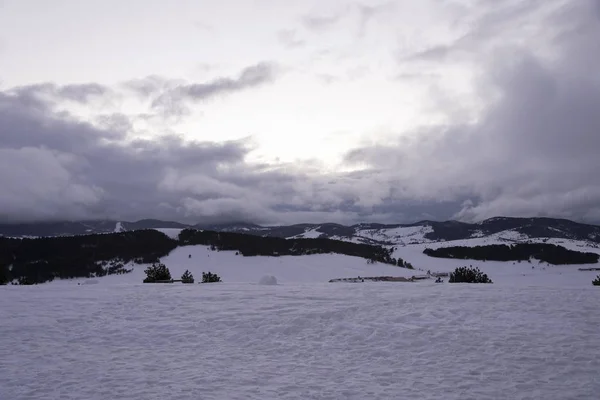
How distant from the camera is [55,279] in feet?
389

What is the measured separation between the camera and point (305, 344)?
12055 mm

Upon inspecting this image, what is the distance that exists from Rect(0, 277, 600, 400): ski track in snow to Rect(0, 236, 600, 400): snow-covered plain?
0.13 ft

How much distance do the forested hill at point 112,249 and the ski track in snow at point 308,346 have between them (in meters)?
119

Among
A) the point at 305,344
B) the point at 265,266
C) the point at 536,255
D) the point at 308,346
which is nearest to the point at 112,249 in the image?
the point at 265,266

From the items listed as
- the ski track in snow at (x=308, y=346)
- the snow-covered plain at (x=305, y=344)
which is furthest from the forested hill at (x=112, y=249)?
the ski track in snow at (x=308, y=346)

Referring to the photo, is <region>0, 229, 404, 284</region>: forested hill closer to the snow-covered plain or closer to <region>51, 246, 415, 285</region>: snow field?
<region>51, 246, 415, 285</region>: snow field

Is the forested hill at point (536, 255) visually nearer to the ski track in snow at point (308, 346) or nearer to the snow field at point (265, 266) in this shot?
the snow field at point (265, 266)

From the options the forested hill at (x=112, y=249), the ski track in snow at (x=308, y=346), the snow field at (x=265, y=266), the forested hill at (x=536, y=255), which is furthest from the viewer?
the forested hill at (x=536, y=255)

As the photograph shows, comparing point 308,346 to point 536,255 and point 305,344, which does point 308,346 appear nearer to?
point 305,344

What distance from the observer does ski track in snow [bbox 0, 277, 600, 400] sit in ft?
29.1

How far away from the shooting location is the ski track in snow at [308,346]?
888cm

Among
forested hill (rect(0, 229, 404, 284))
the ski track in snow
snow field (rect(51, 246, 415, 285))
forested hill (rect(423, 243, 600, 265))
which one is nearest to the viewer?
the ski track in snow

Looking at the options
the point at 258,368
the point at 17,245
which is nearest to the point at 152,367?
the point at 258,368

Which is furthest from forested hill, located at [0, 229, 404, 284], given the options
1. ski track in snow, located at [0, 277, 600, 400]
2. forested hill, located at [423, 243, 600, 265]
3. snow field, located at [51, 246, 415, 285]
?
ski track in snow, located at [0, 277, 600, 400]
